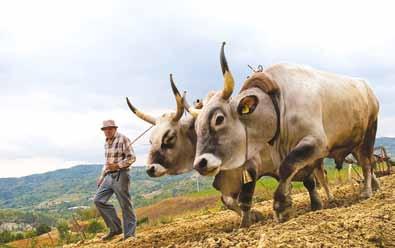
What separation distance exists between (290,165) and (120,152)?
3536mm

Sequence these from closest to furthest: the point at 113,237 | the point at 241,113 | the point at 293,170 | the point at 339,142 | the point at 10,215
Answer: the point at 293,170, the point at 241,113, the point at 339,142, the point at 113,237, the point at 10,215

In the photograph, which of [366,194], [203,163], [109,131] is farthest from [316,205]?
[109,131]

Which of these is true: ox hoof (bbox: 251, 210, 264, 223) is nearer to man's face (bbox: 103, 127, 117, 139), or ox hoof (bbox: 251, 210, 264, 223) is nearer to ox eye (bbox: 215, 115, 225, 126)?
ox eye (bbox: 215, 115, 225, 126)

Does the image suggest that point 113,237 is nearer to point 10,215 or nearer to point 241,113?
point 241,113

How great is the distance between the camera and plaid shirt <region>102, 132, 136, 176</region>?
332 inches

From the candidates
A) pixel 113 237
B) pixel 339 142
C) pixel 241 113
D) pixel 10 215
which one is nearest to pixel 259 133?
pixel 241 113

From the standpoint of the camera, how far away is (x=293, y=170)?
228 inches

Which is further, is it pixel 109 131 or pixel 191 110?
pixel 109 131

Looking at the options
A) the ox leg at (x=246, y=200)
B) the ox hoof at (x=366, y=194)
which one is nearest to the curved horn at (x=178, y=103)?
the ox leg at (x=246, y=200)

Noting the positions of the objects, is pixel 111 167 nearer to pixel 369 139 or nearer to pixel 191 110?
pixel 191 110

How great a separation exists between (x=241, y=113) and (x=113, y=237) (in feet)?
15.0

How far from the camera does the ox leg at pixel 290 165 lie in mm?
5801

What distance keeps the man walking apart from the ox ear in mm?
2840

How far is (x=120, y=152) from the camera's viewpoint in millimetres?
8508
